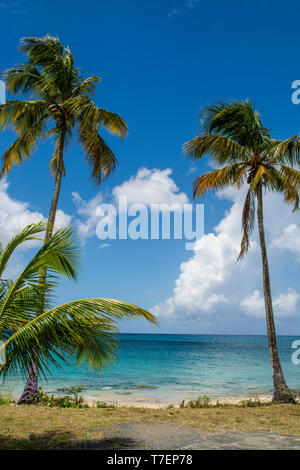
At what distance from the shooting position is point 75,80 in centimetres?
1326

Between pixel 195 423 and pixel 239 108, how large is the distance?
1047 cm

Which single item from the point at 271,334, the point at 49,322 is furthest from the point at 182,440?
the point at 271,334

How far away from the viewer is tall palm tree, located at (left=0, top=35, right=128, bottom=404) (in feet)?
40.1

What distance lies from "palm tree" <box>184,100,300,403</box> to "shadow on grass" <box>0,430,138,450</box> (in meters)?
7.23

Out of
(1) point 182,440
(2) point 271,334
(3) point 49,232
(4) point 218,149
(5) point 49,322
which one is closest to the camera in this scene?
(5) point 49,322

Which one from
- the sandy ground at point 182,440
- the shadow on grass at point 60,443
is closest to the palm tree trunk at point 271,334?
the sandy ground at point 182,440

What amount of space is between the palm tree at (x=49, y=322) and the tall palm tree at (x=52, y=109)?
20.1 feet

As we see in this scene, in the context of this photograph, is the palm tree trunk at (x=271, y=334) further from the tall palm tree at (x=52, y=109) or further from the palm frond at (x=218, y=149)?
the tall palm tree at (x=52, y=109)

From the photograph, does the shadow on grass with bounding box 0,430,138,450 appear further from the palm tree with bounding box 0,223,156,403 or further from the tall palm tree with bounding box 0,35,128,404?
the tall palm tree with bounding box 0,35,128,404

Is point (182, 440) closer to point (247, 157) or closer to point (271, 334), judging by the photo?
point (271, 334)

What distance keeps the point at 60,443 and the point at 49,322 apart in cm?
262

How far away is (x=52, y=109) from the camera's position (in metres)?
12.5

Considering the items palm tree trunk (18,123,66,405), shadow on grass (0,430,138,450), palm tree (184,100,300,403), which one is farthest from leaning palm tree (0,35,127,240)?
shadow on grass (0,430,138,450)

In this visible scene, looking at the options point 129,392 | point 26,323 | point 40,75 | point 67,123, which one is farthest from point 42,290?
point 129,392
